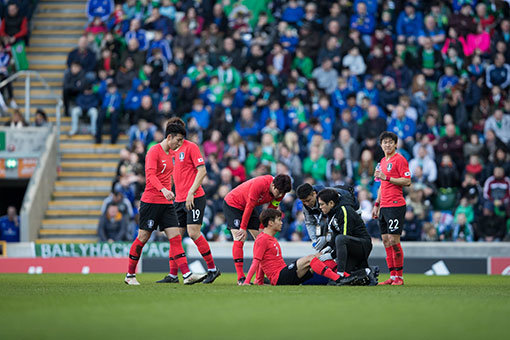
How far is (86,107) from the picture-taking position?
2358cm

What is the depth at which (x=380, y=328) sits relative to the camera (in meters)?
6.70

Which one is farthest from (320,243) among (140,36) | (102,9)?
(102,9)

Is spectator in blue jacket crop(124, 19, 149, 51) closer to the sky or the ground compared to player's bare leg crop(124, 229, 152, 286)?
closer to the sky

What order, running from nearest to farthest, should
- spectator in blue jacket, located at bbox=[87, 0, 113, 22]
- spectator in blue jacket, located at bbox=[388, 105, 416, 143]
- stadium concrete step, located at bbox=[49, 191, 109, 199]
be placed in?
1. spectator in blue jacket, located at bbox=[388, 105, 416, 143]
2. stadium concrete step, located at bbox=[49, 191, 109, 199]
3. spectator in blue jacket, located at bbox=[87, 0, 113, 22]

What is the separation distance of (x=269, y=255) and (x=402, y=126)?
32.4ft

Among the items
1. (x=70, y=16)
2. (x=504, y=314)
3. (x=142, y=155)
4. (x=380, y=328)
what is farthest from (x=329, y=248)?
(x=70, y=16)

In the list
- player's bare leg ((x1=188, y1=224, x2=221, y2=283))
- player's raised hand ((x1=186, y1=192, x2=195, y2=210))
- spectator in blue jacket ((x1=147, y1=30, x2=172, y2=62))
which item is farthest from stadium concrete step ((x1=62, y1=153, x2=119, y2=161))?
player's raised hand ((x1=186, y1=192, x2=195, y2=210))

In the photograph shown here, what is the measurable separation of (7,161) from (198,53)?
5.54 metres

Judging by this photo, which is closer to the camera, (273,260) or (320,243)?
(273,260)

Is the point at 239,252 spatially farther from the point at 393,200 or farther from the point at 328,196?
the point at 393,200

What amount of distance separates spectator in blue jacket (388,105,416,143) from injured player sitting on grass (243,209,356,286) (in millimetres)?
9599

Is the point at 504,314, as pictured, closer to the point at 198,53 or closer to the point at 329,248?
the point at 329,248

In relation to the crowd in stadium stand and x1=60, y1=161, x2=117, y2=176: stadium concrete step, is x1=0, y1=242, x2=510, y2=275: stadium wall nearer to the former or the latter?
the crowd in stadium stand

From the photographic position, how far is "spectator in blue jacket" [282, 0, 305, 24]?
24.1m
